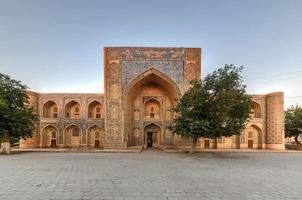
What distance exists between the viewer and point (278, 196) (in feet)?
17.5

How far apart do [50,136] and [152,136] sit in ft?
38.1

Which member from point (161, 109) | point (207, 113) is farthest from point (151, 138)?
point (207, 113)

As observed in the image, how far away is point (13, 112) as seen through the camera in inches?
636

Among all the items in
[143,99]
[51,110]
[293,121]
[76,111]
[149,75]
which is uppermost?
[149,75]

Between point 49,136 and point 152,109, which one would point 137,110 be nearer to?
point 152,109

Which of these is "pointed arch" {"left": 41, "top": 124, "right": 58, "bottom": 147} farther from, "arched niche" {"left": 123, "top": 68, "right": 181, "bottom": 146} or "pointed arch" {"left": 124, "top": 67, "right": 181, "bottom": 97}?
"pointed arch" {"left": 124, "top": 67, "right": 181, "bottom": 97}

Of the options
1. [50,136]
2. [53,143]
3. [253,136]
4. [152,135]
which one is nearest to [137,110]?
[152,135]

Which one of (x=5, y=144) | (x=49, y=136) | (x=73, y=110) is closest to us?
(x=5, y=144)

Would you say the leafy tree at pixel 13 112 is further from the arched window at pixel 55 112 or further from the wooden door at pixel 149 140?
the wooden door at pixel 149 140

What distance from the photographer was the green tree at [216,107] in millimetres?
14312

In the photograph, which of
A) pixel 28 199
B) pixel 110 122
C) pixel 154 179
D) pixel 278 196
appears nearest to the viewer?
pixel 28 199

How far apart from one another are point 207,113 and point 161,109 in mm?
9352

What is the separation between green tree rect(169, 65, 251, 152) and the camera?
14312 millimetres

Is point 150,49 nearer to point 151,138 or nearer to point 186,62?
point 186,62
